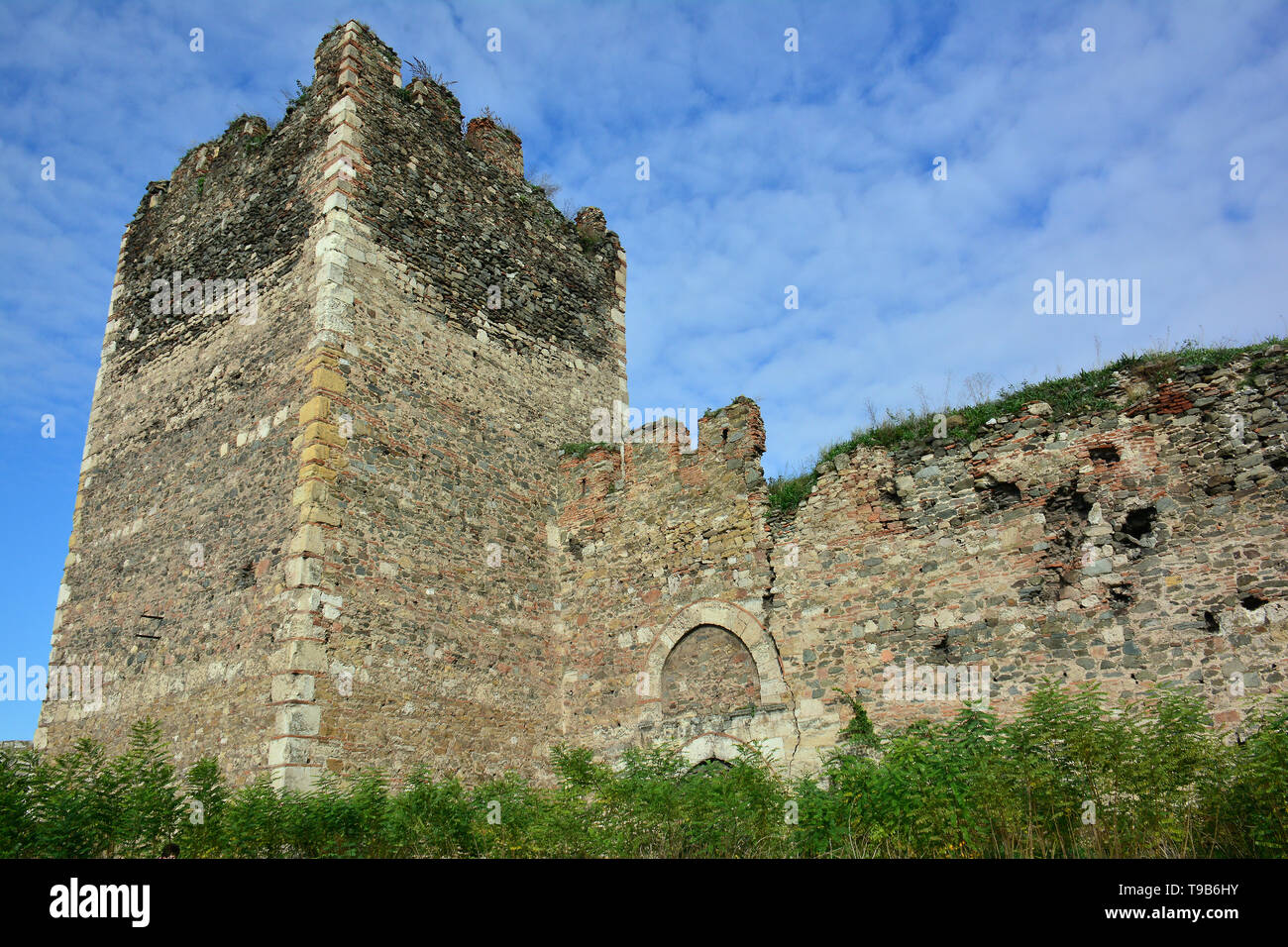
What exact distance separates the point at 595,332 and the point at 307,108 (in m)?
5.49

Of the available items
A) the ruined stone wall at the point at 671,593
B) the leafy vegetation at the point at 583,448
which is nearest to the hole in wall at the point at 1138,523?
the ruined stone wall at the point at 671,593

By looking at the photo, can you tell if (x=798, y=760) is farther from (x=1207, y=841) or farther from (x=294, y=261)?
(x=294, y=261)

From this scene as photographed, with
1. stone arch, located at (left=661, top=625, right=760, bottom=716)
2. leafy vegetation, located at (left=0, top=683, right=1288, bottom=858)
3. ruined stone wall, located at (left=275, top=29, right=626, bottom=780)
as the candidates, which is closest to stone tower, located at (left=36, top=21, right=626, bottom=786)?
ruined stone wall, located at (left=275, top=29, right=626, bottom=780)

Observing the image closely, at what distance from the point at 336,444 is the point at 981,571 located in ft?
24.6

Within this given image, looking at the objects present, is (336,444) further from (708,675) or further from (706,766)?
(706,766)

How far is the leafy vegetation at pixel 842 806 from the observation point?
21.4 ft

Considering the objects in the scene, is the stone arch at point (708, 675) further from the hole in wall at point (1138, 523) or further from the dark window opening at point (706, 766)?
the hole in wall at point (1138, 523)

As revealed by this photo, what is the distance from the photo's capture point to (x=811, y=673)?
10664 mm

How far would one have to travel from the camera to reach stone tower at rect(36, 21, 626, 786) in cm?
1038

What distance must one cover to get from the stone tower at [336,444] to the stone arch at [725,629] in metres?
1.56

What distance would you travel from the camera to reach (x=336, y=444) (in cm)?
1087

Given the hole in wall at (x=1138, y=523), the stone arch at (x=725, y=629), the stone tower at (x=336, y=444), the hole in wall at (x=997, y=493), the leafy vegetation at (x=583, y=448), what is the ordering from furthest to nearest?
the leafy vegetation at (x=583, y=448) → the stone arch at (x=725, y=629) → the stone tower at (x=336, y=444) → the hole in wall at (x=997, y=493) → the hole in wall at (x=1138, y=523)

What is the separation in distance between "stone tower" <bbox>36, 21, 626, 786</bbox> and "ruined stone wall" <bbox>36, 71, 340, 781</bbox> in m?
0.04
